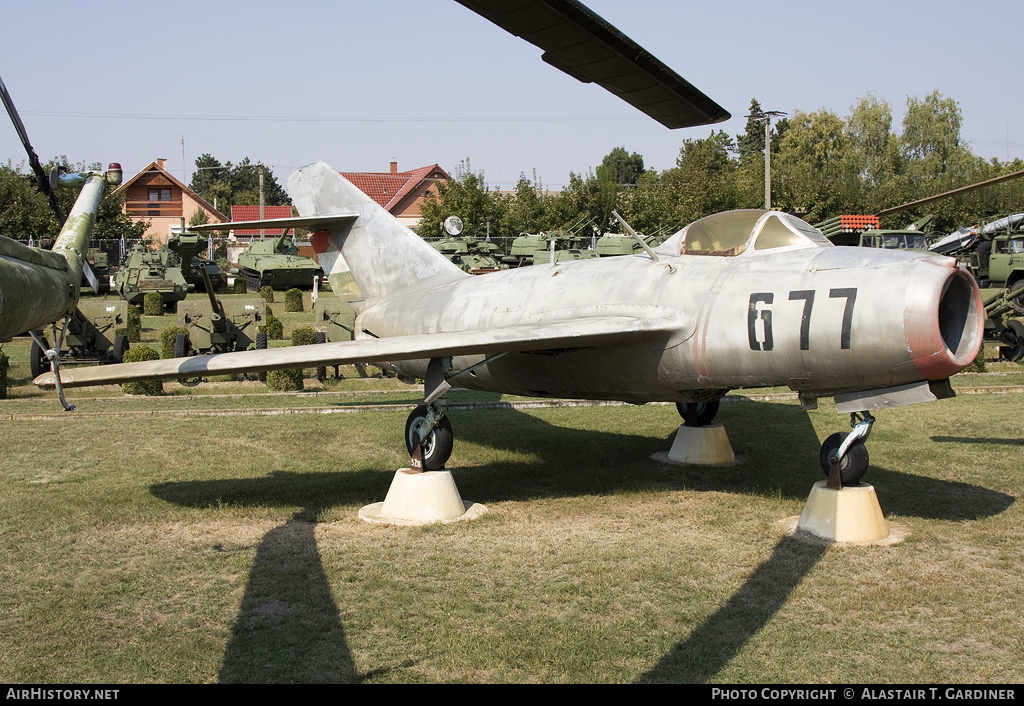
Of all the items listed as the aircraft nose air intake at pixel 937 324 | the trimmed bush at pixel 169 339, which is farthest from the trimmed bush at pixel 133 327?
the aircraft nose air intake at pixel 937 324

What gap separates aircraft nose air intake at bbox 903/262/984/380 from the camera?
6.73 meters

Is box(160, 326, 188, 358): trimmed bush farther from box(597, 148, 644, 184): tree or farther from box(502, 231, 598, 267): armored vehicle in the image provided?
box(597, 148, 644, 184): tree

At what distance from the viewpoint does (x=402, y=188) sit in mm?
75312

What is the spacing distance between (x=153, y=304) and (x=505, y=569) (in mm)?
28879

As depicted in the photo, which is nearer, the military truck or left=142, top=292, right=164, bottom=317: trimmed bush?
the military truck

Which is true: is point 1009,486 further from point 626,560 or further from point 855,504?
point 626,560

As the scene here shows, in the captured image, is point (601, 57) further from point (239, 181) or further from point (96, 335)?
point (239, 181)

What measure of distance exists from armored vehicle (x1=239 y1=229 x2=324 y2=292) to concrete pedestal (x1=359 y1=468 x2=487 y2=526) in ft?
97.0

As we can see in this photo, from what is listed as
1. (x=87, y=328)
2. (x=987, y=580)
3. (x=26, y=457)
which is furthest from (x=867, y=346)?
(x=87, y=328)

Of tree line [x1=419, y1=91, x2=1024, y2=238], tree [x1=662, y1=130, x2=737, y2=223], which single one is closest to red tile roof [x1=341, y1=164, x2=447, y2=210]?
tree line [x1=419, y1=91, x2=1024, y2=238]

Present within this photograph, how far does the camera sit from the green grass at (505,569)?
17.3 feet

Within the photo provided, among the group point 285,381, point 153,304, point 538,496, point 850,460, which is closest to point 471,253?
point 153,304

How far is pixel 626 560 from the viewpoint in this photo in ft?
23.5

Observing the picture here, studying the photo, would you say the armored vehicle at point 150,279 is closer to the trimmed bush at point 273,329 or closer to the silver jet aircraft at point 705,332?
the trimmed bush at point 273,329
